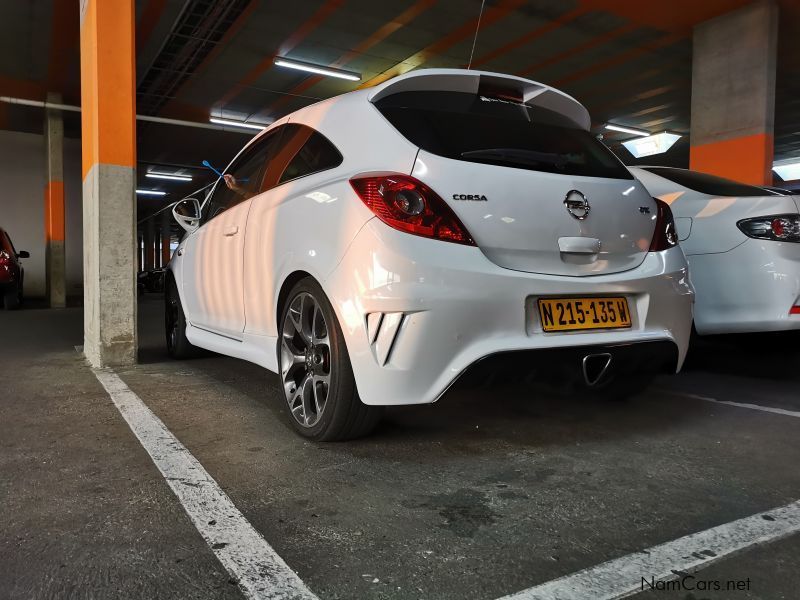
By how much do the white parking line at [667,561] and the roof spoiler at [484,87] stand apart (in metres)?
1.92

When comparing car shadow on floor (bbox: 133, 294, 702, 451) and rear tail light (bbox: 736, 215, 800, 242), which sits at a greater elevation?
rear tail light (bbox: 736, 215, 800, 242)

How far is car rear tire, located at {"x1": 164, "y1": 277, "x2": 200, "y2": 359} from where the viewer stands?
4699mm

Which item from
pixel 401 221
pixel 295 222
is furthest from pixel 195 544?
pixel 295 222

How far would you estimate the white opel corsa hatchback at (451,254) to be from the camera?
218 cm

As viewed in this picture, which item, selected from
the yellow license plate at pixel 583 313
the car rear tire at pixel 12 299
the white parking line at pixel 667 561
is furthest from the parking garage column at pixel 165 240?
the white parking line at pixel 667 561

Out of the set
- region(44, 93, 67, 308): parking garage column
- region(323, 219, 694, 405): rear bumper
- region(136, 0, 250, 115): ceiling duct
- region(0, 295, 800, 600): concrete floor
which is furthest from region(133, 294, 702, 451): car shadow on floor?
region(44, 93, 67, 308): parking garage column

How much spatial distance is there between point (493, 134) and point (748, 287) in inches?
77.1

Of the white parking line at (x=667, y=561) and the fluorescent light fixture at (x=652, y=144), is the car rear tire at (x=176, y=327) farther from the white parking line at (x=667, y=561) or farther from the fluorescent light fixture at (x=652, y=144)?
the fluorescent light fixture at (x=652, y=144)

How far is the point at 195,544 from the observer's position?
167 cm

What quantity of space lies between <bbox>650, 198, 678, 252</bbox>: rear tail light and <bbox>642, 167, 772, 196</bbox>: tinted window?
1.36 meters

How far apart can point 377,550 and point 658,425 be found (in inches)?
69.9

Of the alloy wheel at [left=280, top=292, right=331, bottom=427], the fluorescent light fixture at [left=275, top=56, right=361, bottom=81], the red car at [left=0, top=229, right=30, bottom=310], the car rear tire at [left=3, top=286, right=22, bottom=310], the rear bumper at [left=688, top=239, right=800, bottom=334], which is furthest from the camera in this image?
the fluorescent light fixture at [left=275, top=56, right=361, bottom=81]

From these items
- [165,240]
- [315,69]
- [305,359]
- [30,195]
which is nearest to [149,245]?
[165,240]

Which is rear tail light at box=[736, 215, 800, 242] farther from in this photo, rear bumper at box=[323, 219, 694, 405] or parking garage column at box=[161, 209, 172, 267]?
parking garage column at box=[161, 209, 172, 267]
